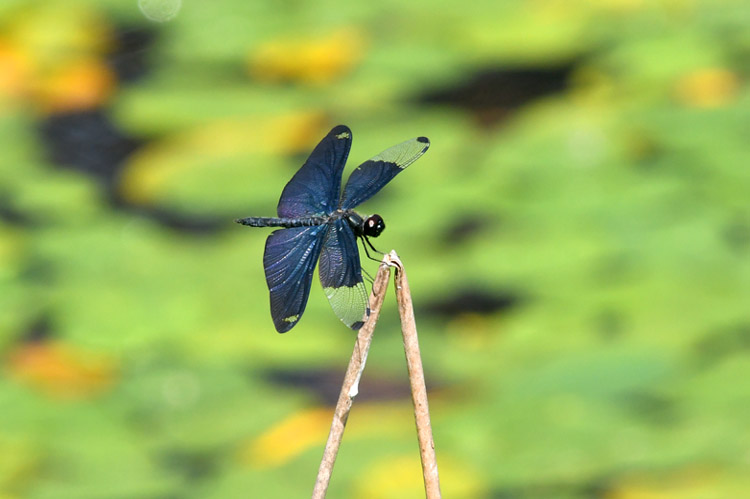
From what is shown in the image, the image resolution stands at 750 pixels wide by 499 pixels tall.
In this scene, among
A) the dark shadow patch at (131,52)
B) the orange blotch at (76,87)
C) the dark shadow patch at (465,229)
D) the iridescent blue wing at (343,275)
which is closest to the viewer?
the iridescent blue wing at (343,275)

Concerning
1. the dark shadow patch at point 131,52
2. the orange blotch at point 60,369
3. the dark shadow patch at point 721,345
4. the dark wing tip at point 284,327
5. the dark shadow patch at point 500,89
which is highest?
the dark shadow patch at point 131,52

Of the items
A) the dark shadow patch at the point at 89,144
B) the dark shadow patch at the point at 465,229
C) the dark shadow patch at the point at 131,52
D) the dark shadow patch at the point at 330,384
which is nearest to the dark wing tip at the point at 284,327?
the dark shadow patch at the point at 330,384

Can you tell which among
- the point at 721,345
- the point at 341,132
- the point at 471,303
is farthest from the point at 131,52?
the point at 341,132

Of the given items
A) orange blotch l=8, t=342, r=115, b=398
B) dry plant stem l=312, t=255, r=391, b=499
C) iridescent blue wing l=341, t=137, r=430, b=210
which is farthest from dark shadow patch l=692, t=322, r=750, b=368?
dry plant stem l=312, t=255, r=391, b=499

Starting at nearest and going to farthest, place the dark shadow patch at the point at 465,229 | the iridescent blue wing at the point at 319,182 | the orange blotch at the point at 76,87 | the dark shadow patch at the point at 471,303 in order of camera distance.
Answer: the iridescent blue wing at the point at 319,182, the dark shadow patch at the point at 471,303, the dark shadow patch at the point at 465,229, the orange blotch at the point at 76,87

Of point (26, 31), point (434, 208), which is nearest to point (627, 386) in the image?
point (434, 208)

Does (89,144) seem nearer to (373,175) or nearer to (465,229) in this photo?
(465,229)

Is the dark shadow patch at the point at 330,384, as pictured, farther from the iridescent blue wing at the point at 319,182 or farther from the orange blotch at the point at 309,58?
the orange blotch at the point at 309,58

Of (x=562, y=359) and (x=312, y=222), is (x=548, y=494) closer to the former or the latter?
(x=562, y=359)

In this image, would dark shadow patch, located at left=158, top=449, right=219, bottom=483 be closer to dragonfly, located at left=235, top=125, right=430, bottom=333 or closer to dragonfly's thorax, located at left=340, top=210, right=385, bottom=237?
dragonfly, located at left=235, top=125, right=430, bottom=333
